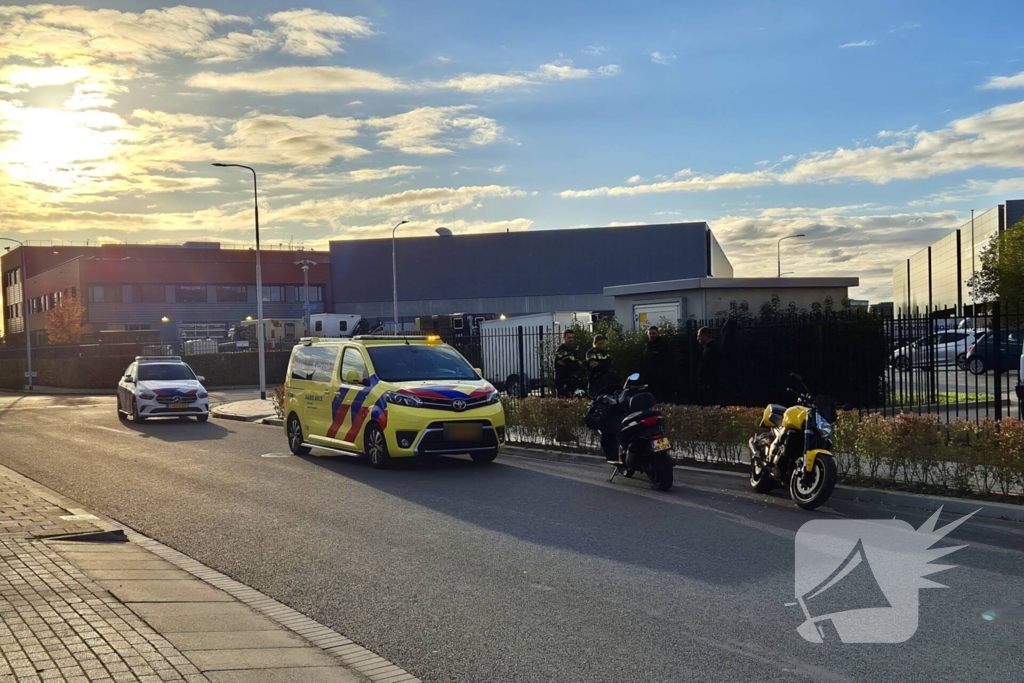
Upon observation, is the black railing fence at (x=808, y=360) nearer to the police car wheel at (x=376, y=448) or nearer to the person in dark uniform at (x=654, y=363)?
the person in dark uniform at (x=654, y=363)

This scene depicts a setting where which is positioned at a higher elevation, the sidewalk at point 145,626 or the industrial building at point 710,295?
the industrial building at point 710,295

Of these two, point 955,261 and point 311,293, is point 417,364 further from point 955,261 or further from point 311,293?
point 955,261

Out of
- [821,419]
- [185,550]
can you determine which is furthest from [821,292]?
[185,550]

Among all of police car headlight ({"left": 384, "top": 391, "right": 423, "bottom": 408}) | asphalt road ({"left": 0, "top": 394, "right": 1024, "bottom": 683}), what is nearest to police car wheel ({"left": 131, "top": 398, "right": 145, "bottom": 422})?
asphalt road ({"left": 0, "top": 394, "right": 1024, "bottom": 683})

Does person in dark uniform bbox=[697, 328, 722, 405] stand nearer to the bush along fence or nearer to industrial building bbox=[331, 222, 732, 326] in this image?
the bush along fence

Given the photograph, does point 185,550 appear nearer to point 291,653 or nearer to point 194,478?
point 291,653

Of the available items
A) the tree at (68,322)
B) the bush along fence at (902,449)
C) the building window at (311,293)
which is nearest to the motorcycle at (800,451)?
the bush along fence at (902,449)

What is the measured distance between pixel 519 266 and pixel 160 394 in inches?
2269

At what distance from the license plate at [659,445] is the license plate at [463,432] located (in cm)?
317

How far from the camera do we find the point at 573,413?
15633 millimetres

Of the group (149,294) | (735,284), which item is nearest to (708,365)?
(735,284)

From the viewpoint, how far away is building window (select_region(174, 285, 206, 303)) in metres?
77.6

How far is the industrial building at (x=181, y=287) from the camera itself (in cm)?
7475

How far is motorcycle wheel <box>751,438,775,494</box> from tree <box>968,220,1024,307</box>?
4238 cm
